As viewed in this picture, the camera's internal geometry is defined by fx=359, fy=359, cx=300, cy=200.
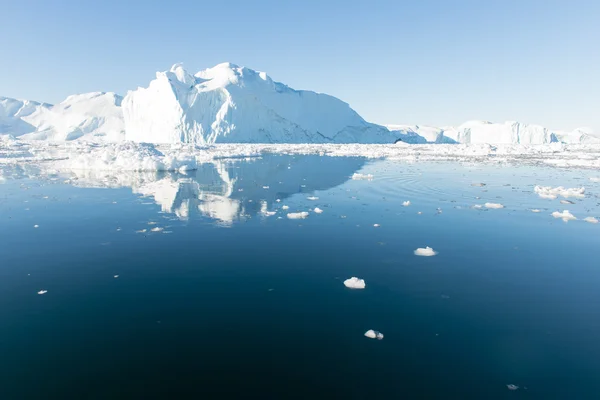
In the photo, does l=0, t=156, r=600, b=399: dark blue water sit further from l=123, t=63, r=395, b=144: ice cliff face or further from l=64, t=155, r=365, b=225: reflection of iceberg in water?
l=123, t=63, r=395, b=144: ice cliff face

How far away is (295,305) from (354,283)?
121 centimetres

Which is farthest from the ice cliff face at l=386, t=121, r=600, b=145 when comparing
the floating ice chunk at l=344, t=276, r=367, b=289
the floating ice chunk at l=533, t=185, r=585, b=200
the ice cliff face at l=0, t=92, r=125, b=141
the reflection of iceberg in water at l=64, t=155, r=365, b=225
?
the floating ice chunk at l=344, t=276, r=367, b=289

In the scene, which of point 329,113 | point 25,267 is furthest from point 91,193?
point 329,113

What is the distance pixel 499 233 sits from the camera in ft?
30.9

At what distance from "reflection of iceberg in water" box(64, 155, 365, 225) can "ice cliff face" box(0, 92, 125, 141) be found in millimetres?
55306

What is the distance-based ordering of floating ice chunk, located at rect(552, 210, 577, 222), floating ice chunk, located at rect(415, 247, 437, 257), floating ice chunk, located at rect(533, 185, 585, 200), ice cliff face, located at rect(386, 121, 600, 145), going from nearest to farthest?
floating ice chunk, located at rect(415, 247, 437, 257) < floating ice chunk, located at rect(552, 210, 577, 222) < floating ice chunk, located at rect(533, 185, 585, 200) < ice cliff face, located at rect(386, 121, 600, 145)

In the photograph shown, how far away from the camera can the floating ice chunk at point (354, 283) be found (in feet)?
20.0

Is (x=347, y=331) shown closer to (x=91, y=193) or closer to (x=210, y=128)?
(x=91, y=193)

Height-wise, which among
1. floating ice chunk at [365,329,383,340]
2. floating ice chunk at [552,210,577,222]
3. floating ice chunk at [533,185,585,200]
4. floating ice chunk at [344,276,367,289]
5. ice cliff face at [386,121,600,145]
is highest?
ice cliff face at [386,121,600,145]

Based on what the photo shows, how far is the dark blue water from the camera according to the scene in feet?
12.9

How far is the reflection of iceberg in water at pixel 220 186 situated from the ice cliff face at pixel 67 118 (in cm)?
5531

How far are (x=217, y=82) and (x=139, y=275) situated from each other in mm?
54758

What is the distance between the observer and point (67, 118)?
259ft

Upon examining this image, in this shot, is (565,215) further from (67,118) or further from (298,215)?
(67,118)
